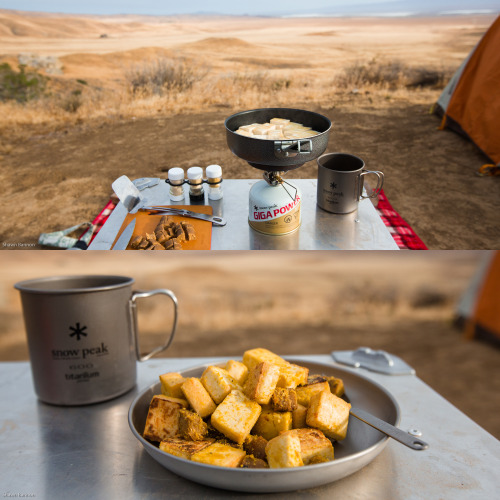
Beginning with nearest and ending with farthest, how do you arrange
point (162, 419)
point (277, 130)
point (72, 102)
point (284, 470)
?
point (284, 470) → point (162, 419) → point (277, 130) → point (72, 102)

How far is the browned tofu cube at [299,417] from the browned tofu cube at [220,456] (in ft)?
0.28

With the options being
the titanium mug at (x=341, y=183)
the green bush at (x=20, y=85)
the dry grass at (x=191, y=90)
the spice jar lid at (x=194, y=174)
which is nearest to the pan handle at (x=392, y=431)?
the titanium mug at (x=341, y=183)

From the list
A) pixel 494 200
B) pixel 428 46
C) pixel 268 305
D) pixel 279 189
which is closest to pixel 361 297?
pixel 268 305

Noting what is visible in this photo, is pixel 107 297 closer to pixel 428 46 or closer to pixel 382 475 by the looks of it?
pixel 382 475

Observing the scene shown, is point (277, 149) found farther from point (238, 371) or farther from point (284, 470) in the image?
point (284, 470)

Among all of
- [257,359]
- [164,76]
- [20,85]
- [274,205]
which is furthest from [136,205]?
[20,85]

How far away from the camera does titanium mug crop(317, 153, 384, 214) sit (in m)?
0.96

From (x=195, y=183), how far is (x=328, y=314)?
38.9 inches

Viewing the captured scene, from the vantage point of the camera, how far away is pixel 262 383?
0.52m

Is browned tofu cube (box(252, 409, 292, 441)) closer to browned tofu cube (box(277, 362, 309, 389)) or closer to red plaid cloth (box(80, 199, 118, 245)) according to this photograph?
browned tofu cube (box(277, 362, 309, 389))

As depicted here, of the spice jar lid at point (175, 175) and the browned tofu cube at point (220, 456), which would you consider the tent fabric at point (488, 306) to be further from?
the browned tofu cube at point (220, 456)

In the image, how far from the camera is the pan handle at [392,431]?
1.49 feet

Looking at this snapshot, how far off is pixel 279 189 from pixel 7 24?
2.97 meters

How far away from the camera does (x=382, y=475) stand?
49 centimetres
